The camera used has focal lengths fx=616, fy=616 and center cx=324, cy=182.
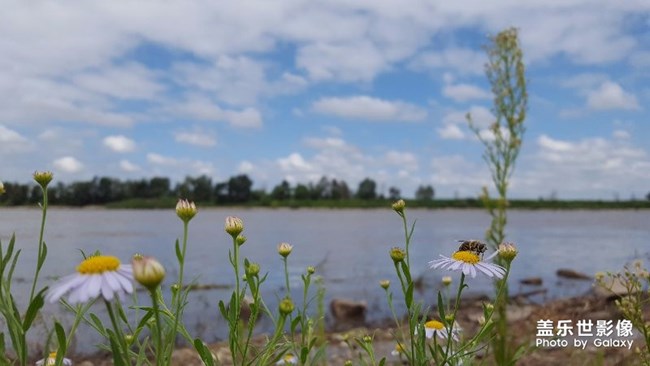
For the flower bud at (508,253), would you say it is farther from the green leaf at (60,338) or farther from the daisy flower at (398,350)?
the green leaf at (60,338)

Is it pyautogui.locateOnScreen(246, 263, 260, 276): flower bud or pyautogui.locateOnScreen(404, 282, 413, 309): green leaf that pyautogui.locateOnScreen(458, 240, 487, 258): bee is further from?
pyautogui.locateOnScreen(246, 263, 260, 276): flower bud

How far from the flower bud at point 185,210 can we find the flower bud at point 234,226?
16 cm

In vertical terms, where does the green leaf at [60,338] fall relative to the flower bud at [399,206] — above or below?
below

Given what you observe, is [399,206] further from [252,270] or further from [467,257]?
[252,270]

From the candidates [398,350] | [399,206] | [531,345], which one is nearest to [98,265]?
[399,206]

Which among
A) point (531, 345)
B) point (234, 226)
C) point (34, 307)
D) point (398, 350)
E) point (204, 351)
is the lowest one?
point (531, 345)

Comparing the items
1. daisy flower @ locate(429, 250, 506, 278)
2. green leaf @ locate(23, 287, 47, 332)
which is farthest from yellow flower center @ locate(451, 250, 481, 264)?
green leaf @ locate(23, 287, 47, 332)

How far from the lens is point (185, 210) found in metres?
1.26

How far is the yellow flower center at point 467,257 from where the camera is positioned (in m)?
1.47

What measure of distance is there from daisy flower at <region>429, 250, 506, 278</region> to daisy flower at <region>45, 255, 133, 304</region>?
0.71 meters

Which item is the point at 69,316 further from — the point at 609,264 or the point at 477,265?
the point at 609,264

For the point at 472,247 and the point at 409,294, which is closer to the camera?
the point at 409,294

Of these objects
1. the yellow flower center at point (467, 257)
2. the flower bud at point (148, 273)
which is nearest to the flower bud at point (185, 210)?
the flower bud at point (148, 273)

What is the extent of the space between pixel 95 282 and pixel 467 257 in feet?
2.88
